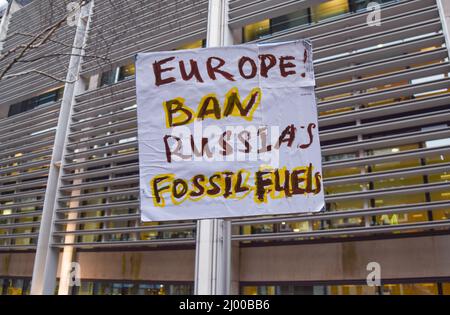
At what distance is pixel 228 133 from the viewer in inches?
132

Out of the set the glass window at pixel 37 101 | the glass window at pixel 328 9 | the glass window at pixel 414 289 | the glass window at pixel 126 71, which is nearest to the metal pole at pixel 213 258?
the glass window at pixel 414 289

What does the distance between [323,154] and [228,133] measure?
14.1ft

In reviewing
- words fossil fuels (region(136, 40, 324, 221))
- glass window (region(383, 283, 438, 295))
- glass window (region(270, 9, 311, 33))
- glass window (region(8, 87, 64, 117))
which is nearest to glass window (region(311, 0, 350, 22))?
glass window (region(270, 9, 311, 33))

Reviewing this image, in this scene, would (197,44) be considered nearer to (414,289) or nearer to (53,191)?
(53,191)

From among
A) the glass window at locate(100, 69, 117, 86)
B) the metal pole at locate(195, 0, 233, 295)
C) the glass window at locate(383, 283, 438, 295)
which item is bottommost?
the glass window at locate(383, 283, 438, 295)

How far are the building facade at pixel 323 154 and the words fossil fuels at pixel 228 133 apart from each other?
11.6 ft

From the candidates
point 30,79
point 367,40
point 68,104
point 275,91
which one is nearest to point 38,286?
point 68,104

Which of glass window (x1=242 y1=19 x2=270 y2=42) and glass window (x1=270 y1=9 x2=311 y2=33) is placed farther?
glass window (x1=242 y1=19 x2=270 y2=42)

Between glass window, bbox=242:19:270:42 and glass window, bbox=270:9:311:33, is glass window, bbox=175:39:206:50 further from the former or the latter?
glass window, bbox=270:9:311:33

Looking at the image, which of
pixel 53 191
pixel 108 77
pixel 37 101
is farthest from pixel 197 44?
pixel 37 101

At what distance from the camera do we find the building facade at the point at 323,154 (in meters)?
6.57

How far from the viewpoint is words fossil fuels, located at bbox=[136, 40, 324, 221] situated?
3242 millimetres

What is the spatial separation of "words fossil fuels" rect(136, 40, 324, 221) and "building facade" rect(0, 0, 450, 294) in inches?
139

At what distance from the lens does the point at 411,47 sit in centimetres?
695
